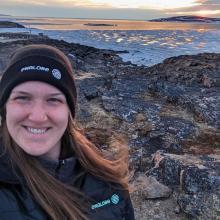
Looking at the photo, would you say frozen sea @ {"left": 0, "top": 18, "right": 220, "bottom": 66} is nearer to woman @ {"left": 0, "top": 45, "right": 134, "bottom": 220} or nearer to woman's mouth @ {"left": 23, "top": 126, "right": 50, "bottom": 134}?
woman @ {"left": 0, "top": 45, "right": 134, "bottom": 220}

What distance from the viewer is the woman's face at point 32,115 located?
2520mm

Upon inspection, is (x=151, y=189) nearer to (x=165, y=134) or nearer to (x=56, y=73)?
(x=165, y=134)

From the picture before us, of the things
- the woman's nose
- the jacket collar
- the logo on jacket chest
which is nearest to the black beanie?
the woman's nose

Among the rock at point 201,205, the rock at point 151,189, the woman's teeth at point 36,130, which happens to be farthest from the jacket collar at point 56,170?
the rock at point 151,189

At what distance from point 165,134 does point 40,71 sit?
282 inches

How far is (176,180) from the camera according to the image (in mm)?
6672

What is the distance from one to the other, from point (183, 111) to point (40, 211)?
9356mm

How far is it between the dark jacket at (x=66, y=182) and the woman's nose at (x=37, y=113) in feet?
0.83

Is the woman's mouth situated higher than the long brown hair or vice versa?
the woman's mouth

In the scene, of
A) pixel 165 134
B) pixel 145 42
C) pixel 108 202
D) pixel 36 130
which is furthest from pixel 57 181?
pixel 145 42

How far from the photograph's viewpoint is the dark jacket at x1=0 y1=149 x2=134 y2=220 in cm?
239

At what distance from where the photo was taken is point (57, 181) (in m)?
2.56

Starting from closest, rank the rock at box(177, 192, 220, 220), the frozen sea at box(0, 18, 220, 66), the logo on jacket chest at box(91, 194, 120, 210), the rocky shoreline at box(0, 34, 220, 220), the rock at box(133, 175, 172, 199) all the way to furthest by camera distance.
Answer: the logo on jacket chest at box(91, 194, 120, 210) → the rock at box(177, 192, 220, 220) → the rocky shoreline at box(0, 34, 220, 220) → the rock at box(133, 175, 172, 199) → the frozen sea at box(0, 18, 220, 66)

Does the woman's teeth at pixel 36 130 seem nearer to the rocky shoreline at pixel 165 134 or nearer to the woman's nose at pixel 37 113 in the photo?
the woman's nose at pixel 37 113
